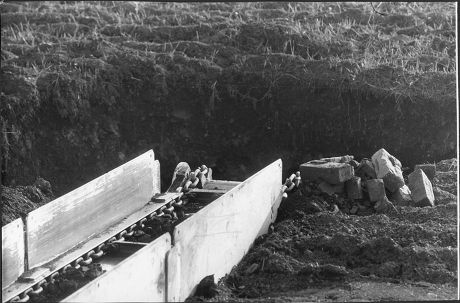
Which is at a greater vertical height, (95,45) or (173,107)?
(95,45)

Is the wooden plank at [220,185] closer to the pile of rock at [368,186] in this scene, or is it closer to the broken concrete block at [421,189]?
the pile of rock at [368,186]

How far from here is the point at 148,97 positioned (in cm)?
659

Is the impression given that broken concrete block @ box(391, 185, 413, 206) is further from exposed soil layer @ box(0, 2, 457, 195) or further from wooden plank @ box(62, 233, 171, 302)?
wooden plank @ box(62, 233, 171, 302)

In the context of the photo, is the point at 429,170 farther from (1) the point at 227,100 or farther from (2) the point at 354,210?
(1) the point at 227,100

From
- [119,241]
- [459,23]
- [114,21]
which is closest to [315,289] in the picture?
[119,241]

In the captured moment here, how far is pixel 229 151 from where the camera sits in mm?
6500

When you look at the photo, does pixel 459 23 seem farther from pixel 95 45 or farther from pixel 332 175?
pixel 95 45

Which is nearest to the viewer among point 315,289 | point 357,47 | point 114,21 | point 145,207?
point 315,289

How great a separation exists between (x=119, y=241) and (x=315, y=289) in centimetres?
104

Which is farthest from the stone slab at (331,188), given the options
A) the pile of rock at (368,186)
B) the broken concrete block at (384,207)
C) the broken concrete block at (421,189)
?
the broken concrete block at (421,189)

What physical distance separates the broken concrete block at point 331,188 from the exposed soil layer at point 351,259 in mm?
244

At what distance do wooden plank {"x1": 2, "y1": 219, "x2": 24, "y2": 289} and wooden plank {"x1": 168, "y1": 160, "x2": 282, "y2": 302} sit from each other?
2.47 ft

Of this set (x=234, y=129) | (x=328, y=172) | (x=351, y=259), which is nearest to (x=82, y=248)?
(x=351, y=259)

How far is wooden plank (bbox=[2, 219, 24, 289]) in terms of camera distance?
394cm
